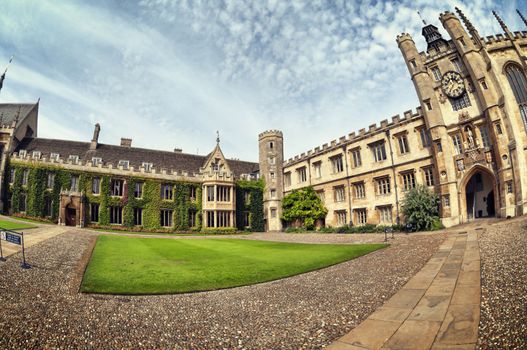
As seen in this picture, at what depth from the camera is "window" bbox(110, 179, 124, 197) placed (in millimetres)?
35750

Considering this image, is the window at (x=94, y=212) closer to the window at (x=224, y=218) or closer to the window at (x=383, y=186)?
the window at (x=224, y=218)

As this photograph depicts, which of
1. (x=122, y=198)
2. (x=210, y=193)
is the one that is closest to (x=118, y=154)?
(x=122, y=198)

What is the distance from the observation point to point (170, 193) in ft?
127

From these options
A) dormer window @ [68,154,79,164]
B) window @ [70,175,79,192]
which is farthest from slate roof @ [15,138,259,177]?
window @ [70,175,79,192]

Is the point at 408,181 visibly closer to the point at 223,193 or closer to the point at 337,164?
the point at 337,164

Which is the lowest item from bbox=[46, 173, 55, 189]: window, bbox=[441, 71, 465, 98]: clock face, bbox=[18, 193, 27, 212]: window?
bbox=[18, 193, 27, 212]: window

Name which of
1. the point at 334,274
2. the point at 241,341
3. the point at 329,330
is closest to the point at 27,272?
the point at 241,341

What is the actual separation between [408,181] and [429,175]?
220 centimetres

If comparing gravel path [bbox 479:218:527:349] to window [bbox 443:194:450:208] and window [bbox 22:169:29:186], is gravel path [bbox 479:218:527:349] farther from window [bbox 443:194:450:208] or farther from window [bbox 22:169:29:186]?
window [bbox 22:169:29:186]

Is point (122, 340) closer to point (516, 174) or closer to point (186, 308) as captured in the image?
point (186, 308)

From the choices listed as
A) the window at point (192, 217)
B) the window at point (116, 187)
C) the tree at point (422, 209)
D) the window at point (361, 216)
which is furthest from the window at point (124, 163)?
the tree at point (422, 209)

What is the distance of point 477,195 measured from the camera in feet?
90.9

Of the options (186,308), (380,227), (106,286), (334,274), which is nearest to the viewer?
(186,308)

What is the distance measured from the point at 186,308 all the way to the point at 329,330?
3810mm
